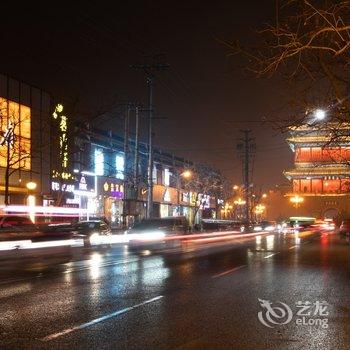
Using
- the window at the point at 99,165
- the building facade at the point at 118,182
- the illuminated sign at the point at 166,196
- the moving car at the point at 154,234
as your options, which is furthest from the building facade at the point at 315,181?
the moving car at the point at 154,234

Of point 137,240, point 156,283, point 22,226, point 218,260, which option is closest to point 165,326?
point 156,283

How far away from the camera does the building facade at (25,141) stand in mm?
41938

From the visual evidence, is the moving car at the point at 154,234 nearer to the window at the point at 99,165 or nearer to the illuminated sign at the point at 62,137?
the illuminated sign at the point at 62,137

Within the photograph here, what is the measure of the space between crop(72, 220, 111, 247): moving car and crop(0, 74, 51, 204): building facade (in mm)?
5096

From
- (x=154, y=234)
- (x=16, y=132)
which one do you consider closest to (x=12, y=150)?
(x=16, y=132)

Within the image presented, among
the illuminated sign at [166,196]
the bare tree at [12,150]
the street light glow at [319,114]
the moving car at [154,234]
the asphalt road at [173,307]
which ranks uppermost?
the bare tree at [12,150]

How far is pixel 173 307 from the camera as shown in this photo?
448 inches

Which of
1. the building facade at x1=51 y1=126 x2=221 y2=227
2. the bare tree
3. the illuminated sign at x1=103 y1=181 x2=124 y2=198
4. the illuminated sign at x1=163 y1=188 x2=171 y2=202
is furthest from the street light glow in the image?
the illuminated sign at x1=163 y1=188 x2=171 y2=202

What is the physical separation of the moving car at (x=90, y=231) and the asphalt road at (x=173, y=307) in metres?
15.4

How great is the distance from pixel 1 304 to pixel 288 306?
17.9ft

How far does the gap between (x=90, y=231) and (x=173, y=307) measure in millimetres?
26778

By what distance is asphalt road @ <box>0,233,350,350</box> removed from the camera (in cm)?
849

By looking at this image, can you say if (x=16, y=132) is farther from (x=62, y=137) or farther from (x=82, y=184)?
(x=82, y=184)

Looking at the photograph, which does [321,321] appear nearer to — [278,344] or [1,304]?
[278,344]
